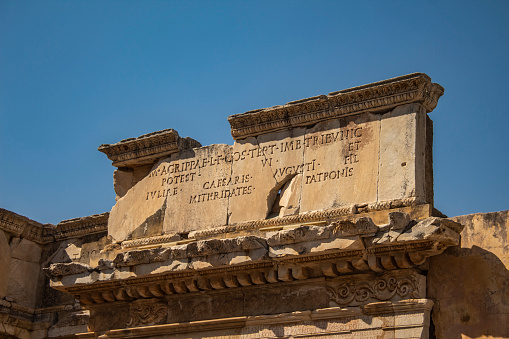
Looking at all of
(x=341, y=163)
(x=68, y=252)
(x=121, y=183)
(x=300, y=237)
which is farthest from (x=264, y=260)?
(x=68, y=252)

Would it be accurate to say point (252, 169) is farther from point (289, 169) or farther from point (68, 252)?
point (68, 252)

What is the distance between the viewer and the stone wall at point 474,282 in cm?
899

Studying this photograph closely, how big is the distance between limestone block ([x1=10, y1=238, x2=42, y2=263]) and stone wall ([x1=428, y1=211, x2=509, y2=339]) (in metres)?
8.68

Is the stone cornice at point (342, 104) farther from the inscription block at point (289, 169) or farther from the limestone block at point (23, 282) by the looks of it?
the limestone block at point (23, 282)

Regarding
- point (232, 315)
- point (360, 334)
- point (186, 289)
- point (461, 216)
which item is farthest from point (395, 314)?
point (186, 289)

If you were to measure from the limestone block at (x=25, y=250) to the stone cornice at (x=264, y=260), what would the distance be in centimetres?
437

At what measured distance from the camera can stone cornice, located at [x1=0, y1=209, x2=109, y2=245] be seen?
50.0 ft

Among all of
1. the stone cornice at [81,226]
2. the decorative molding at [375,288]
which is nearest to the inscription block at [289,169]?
the decorative molding at [375,288]

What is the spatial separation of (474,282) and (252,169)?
3.22 meters

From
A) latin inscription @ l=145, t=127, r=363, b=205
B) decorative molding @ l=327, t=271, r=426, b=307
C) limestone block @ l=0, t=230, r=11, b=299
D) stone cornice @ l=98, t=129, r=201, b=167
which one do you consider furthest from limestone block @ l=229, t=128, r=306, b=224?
limestone block @ l=0, t=230, r=11, b=299

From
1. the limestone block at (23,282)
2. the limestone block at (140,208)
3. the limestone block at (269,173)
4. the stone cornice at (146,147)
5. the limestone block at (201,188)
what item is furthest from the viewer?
the limestone block at (23,282)

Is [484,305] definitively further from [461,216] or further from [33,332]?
[33,332]

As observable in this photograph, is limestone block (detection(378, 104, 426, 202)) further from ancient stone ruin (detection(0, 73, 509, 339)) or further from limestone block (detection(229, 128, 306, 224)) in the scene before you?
limestone block (detection(229, 128, 306, 224))

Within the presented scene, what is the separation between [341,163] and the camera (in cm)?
1035
